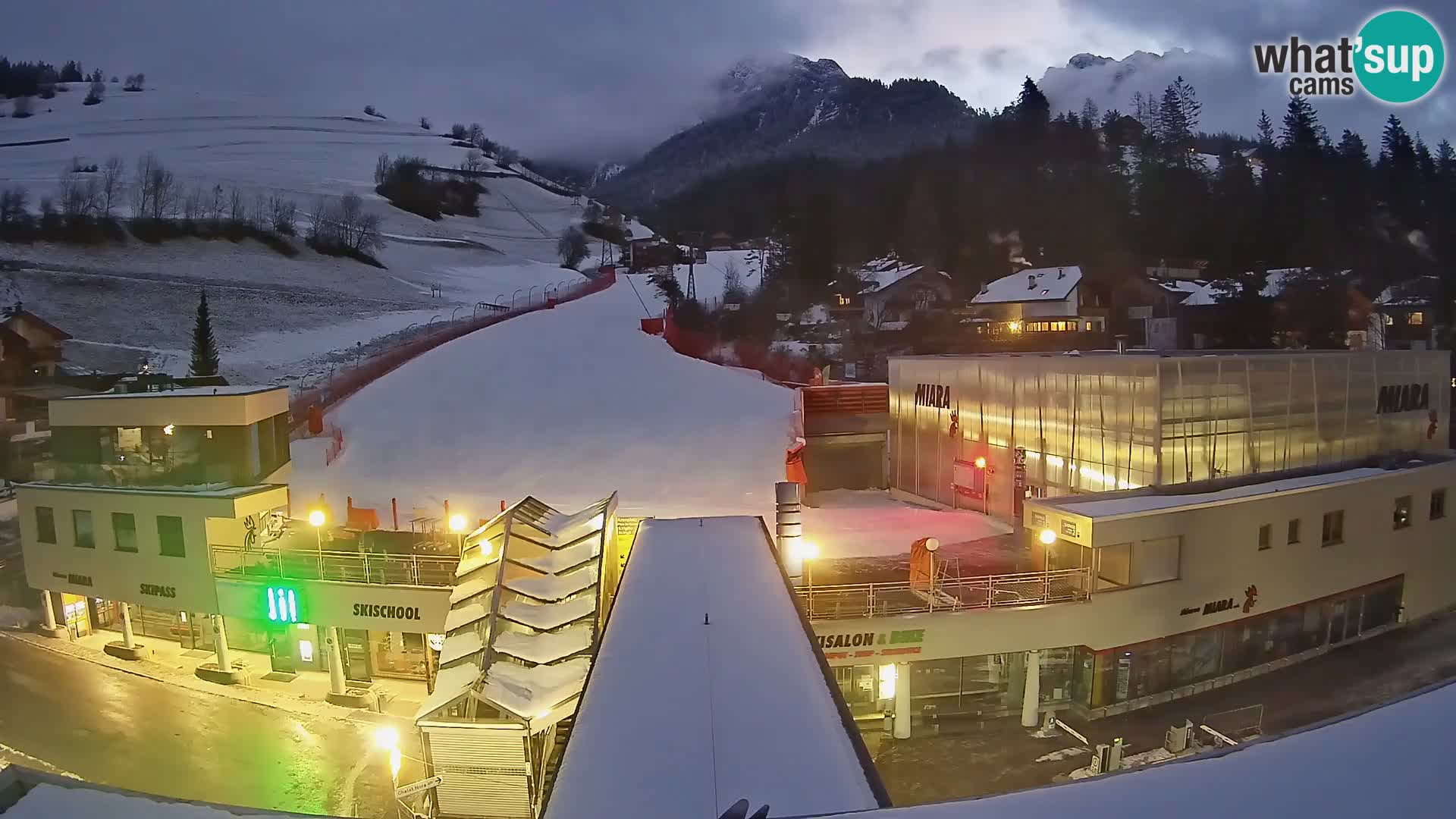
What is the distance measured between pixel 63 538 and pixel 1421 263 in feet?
227

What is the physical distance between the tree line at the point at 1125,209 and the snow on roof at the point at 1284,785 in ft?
162

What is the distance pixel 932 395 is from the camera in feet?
78.7

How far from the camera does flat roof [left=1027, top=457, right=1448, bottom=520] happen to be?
15594mm

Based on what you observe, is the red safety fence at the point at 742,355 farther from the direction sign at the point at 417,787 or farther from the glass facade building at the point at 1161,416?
the direction sign at the point at 417,787

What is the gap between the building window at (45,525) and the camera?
20438 millimetres

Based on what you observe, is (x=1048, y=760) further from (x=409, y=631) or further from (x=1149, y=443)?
(x=409, y=631)

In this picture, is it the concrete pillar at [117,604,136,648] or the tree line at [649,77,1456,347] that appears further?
the tree line at [649,77,1456,347]

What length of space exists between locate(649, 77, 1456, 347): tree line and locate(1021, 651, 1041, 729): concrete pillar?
40.0 metres

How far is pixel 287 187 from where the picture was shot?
102 metres

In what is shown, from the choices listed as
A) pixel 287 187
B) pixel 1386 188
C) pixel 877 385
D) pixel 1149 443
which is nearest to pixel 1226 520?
pixel 1149 443

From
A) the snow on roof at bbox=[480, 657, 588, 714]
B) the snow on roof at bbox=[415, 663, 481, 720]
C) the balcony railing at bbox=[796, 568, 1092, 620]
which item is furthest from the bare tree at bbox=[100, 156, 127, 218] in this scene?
the balcony railing at bbox=[796, 568, 1092, 620]

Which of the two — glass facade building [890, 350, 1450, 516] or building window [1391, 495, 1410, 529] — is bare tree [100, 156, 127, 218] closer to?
glass facade building [890, 350, 1450, 516]

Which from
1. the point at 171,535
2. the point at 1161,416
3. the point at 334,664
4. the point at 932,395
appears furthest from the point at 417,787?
the point at 932,395

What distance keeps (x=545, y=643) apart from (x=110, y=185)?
97157 mm
